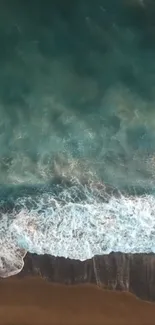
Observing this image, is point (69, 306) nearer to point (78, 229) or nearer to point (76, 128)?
point (78, 229)

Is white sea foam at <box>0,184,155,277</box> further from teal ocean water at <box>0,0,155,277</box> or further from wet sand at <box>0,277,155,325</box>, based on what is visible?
wet sand at <box>0,277,155,325</box>

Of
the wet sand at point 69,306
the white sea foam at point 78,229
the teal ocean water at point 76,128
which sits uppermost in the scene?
the teal ocean water at point 76,128

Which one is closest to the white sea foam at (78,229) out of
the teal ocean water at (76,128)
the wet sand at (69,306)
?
the teal ocean water at (76,128)

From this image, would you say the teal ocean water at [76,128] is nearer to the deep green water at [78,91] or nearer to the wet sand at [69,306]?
the deep green water at [78,91]

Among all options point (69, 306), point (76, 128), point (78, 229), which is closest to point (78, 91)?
point (76, 128)

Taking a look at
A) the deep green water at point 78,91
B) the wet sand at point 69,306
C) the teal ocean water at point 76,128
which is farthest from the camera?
the deep green water at point 78,91

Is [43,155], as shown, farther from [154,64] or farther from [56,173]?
[154,64]
